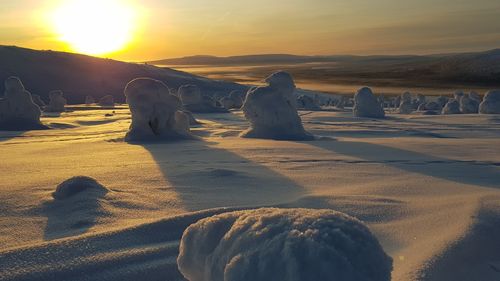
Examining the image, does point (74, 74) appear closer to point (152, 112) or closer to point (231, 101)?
point (231, 101)

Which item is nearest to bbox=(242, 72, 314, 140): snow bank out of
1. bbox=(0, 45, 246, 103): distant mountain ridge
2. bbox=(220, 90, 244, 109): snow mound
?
bbox=(220, 90, 244, 109): snow mound

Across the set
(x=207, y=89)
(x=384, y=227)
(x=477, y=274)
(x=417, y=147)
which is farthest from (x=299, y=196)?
(x=207, y=89)

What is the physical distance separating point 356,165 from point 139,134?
4380 millimetres

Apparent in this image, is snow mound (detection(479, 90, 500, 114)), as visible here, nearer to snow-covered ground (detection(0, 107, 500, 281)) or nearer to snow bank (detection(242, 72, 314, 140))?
snow bank (detection(242, 72, 314, 140))

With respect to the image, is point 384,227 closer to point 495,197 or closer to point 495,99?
point 495,197

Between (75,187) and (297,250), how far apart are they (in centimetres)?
261

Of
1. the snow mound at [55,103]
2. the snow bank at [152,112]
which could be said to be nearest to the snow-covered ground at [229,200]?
the snow bank at [152,112]

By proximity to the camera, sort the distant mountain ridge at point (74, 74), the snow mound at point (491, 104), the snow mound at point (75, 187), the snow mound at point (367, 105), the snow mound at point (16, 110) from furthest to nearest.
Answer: the distant mountain ridge at point (74, 74), the snow mound at point (491, 104), the snow mound at point (367, 105), the snow mound at point (16, 110), the snow mound at point (75, 187)

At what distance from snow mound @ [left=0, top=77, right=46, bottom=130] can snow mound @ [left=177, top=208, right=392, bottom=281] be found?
11083 mm

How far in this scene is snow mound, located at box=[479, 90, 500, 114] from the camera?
16.5 metres

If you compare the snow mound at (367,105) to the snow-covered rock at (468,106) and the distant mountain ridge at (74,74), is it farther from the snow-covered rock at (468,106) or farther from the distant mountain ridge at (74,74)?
the distant mountain ridge at (74,74)

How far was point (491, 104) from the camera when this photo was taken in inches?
657

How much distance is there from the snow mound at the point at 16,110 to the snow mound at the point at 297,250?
436 inches

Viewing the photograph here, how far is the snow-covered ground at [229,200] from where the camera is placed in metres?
2.46
